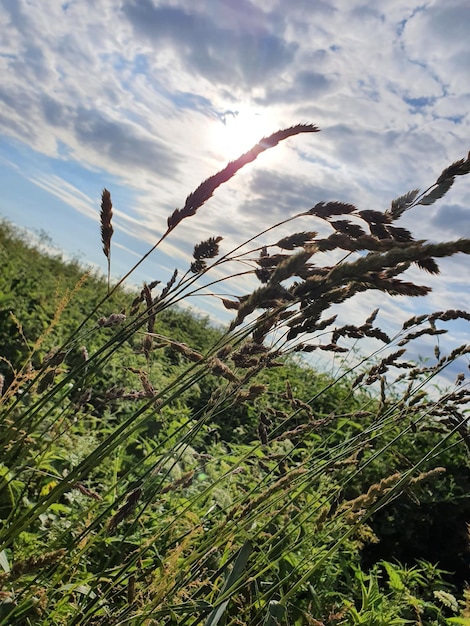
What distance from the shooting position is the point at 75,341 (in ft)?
4.39

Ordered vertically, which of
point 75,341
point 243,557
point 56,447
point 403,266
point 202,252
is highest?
point 403,266

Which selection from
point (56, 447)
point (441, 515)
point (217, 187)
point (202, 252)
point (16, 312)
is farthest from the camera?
point (16, 312)

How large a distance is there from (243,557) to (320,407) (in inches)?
156

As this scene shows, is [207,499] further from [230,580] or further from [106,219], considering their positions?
[106,219]

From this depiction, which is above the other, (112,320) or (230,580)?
(112,320)

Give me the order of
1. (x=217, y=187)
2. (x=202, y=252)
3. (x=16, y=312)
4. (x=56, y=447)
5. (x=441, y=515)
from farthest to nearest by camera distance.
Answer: (x=16, y=312)
(x=441, y=515)
(x=56, y=447)
(x=202, y=252)
(x=217, y=187)

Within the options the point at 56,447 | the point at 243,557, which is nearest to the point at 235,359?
the point at 243,557

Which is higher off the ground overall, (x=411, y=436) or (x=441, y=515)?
(x=411, y=436)

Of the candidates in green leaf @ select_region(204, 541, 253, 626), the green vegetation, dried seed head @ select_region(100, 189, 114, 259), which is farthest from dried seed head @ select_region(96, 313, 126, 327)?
green leaf @ select_region(204, 541, 253, 626)

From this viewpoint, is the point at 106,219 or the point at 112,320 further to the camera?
the point at 112,320

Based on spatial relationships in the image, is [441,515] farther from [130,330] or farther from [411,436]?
[130,330]

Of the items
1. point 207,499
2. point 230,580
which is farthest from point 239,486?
point 230,580

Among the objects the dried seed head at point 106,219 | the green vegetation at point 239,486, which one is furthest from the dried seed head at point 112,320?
the dried seed head at point 106,219

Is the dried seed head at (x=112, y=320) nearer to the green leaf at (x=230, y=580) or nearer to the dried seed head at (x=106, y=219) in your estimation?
the dried seed head at (x=106, y=219)
